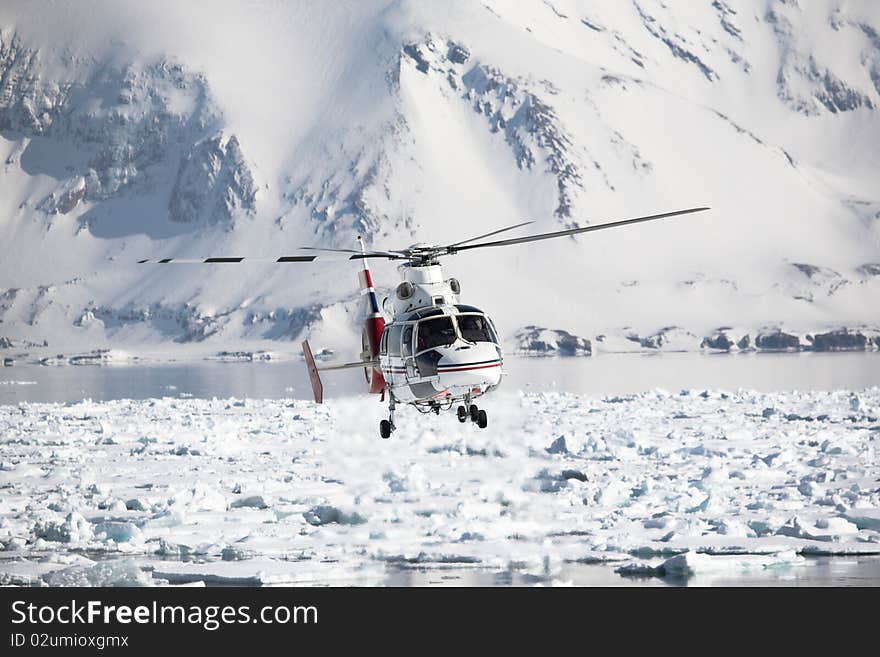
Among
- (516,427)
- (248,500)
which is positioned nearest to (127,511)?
(248,500)

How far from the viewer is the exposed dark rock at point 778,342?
628 feet

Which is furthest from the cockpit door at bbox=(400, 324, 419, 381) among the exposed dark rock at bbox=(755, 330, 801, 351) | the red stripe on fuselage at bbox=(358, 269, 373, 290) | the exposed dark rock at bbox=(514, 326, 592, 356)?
the exposed dark rock at bbox=(755, 330, 801, 351)

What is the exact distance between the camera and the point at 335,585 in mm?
29594

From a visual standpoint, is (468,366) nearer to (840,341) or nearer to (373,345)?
(373,345)

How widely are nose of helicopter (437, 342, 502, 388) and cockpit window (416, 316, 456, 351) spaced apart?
0.34 meters

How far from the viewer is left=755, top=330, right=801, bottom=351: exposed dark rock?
628 feet

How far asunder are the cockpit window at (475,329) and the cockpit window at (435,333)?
0.73 feet

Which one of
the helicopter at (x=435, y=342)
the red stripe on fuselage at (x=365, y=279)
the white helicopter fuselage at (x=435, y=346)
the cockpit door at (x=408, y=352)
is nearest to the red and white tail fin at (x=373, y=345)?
the helicopter at (x=435, y=342)

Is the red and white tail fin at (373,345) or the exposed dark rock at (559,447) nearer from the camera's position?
the red and white tail fin at (373,345)

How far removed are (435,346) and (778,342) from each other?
172 m

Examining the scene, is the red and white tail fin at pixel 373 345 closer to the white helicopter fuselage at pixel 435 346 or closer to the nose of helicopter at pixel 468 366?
the white helicopter fuselage at pixel 435 346
